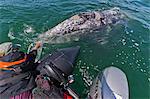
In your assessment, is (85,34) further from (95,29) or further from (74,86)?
(74,86)

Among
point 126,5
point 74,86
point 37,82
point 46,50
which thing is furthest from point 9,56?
point 126,5

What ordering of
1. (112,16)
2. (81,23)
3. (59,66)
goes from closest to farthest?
(59,66) < (81,23) < (112,16)

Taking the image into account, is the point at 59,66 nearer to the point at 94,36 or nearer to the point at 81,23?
the point at 94,36

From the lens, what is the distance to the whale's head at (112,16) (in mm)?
12803

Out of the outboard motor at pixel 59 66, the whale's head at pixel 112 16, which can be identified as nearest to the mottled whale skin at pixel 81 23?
the whale's head at pixel 112 16

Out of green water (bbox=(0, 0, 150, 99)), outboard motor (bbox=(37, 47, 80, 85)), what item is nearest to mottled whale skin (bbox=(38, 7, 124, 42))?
green water (bbox=(0, 0, 150, 99))

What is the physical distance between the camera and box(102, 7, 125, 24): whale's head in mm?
12803

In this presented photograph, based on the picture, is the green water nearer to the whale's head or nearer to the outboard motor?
the whale's head

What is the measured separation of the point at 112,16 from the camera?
43.5 feet

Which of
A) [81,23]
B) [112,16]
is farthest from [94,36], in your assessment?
[112,16]

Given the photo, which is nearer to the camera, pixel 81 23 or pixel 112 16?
pixel 81 23

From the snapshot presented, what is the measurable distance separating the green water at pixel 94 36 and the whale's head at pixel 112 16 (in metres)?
0.38

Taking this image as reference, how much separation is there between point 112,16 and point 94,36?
88.3 inches

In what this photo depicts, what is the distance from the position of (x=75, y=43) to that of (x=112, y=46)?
138cm
